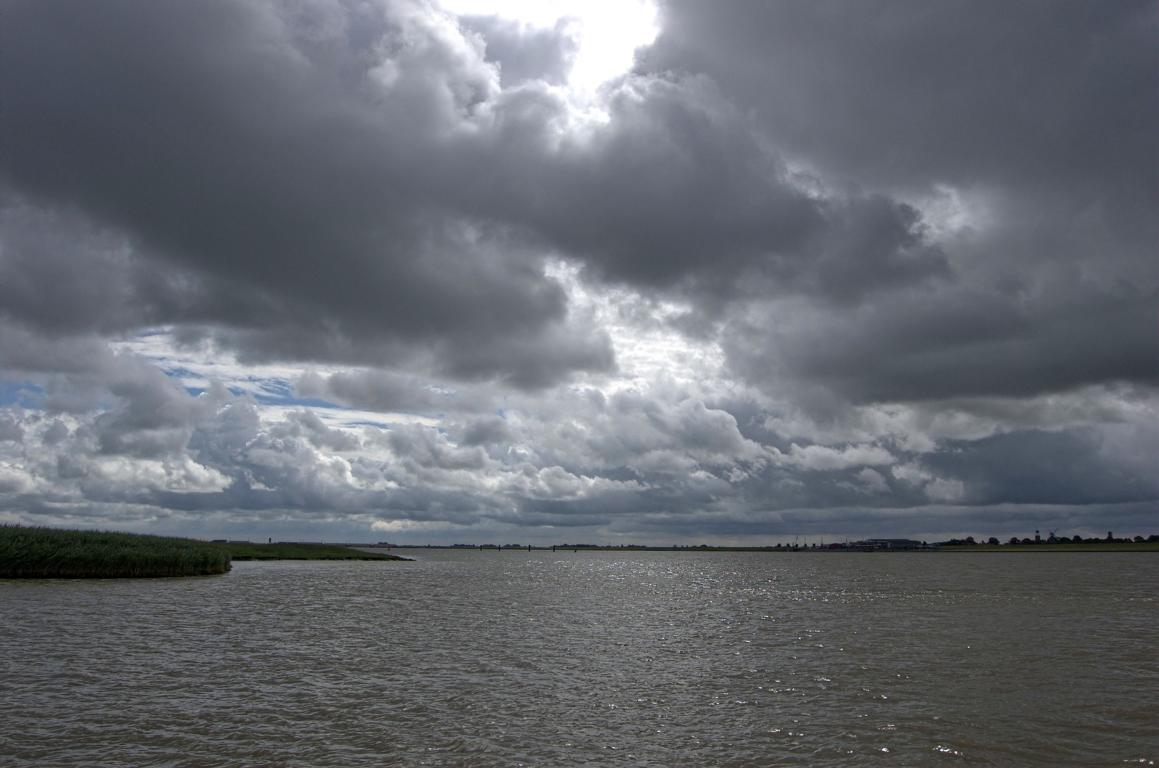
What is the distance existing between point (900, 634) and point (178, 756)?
41.9 m

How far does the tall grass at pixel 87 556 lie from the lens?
73688 mm

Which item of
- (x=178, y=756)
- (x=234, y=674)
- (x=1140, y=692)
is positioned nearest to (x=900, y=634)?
(x=1140, y=692)

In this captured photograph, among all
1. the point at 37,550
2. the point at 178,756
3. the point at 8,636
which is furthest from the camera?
the point at 37,550

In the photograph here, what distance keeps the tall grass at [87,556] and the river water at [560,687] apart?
17575 millimetres

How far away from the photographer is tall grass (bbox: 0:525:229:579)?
73.7m

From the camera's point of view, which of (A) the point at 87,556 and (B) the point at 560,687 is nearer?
(B) the point at 560,687

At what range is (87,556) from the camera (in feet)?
255

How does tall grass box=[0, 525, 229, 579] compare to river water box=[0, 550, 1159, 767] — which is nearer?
river water box=[0, 550, 1159, 767]

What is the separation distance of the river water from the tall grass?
57.7ft

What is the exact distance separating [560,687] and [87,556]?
6922 cm

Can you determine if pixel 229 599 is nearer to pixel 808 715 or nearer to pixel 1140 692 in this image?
pixel 808 715

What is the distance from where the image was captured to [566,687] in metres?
30.9

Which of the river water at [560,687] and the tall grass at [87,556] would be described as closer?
the river water at [560,687]

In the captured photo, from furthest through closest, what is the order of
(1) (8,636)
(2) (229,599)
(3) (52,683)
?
(2) (229,599) → (1) (8,636) → (3) (52,683)
